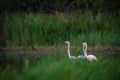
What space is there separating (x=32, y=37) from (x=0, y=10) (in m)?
3.67

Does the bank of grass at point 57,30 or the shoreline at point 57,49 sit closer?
the shoreline at point 57,49

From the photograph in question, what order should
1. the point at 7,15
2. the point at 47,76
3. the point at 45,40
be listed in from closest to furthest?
the point at 47,76, the point at 45,40, the point at 7,15

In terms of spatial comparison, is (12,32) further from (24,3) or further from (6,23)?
(24,3)

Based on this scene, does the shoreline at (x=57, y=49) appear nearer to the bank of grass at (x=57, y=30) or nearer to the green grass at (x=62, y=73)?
the bank of grass at (x=57, y=30)

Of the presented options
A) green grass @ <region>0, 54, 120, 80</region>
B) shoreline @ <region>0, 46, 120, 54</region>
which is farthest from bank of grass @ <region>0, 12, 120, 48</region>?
green grass @ <region>0, 54, 120, 80</region>

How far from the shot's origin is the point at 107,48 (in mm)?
13586

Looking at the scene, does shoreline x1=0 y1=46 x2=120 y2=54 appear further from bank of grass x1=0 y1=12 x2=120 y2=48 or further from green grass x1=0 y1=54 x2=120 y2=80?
green grass x1=0 y1=54 x2=120 y2=80

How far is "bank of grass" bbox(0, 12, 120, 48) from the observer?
1413 cm

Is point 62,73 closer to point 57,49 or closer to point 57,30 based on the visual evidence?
point 57,49

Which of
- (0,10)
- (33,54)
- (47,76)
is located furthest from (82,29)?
(47,76)

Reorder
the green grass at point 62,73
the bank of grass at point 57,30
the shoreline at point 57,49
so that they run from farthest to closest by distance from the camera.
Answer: the bank of grass at point 57,30 < the shoreline at point 57,49 < the green grass at point 62,73

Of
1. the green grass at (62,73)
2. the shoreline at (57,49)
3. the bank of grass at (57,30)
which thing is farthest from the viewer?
the bank of grass at (57,30)

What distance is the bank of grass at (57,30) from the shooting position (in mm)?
14133

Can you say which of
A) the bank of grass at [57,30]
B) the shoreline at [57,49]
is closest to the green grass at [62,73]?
the shoreline at [57,49]
